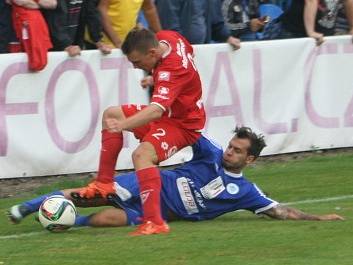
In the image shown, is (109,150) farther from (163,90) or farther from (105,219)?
(163,90)

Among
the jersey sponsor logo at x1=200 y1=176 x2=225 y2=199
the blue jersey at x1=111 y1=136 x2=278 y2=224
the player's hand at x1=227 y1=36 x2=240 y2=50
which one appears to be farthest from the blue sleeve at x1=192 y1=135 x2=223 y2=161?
the player's hand at x1=227 y1=36 x2=240 y2=50

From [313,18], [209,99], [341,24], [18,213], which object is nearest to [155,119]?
[18,213]

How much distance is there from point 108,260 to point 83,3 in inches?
201

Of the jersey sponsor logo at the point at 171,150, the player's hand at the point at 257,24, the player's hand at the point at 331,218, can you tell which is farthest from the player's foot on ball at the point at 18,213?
the player's hand at the point at 257,24

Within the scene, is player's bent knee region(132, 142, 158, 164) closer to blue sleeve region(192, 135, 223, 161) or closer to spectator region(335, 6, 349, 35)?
blue sleeve region(192, 135, 223, 161)

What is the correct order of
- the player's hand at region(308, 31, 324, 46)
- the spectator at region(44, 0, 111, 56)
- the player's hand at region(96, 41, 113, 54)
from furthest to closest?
the player's hand at region(308, 31, 324, 46)
the player's hand at region(96, 41, 113, 54)
the spectator at region(44, 0, 111, 56)

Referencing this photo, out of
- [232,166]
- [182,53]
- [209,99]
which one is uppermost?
[182,53]

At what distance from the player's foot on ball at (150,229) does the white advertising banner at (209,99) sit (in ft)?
10.6

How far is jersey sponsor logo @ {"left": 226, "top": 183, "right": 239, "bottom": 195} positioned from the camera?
860 centimetres

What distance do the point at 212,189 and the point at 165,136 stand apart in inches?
23.4

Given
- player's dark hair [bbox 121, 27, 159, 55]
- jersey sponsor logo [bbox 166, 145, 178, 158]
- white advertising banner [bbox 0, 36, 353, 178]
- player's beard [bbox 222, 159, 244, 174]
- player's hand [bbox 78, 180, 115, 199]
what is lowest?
white advertising banner [bbox 0, 36, 353, 178]

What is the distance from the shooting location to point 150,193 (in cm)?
799

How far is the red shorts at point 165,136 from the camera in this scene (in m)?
8.33

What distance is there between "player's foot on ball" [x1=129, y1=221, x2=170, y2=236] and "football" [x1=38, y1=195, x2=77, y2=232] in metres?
0.53
